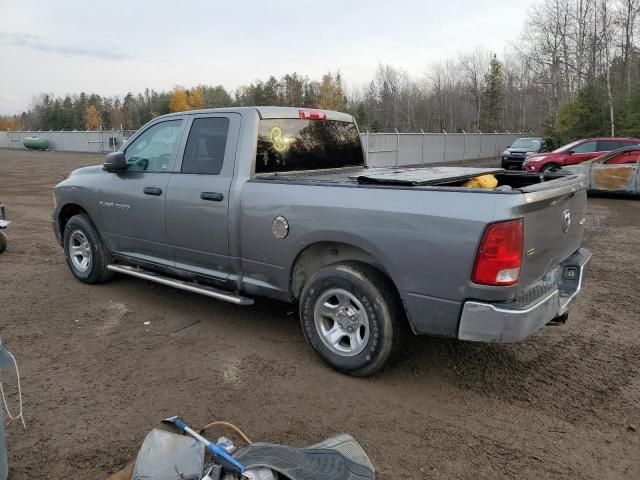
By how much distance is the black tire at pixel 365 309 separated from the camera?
3.50m

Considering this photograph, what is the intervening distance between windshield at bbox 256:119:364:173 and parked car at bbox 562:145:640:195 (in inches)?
405

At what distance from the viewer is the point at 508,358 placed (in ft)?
13.5

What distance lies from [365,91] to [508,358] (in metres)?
80.9

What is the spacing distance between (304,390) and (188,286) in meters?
1.63

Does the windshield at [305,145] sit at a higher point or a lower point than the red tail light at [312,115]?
lower

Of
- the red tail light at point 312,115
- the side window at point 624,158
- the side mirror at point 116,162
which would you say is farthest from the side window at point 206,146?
the side window at point 624,158

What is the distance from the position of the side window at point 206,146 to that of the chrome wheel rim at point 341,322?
1.54 meters

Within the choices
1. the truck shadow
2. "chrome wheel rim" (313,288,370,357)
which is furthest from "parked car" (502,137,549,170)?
"chrome wheel rim" (313,288,370,357)

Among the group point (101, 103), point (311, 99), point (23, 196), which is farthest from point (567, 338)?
point (101, 103)

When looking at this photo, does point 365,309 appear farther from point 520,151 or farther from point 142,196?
point 520,151

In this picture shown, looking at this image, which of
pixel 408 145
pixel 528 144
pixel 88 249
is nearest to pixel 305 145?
pixel 88 249

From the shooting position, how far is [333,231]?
11.9 feet

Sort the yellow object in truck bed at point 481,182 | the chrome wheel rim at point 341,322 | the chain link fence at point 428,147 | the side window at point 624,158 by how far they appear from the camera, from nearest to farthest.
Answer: the chrome wheel rim at point 341,322 < the yellow object in truck bed at point 481,182 < the side window at point 624,158 < the chain link fence at point 428,147

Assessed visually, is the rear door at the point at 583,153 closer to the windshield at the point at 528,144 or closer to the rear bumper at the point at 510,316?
the windshield at the point at 528,144
